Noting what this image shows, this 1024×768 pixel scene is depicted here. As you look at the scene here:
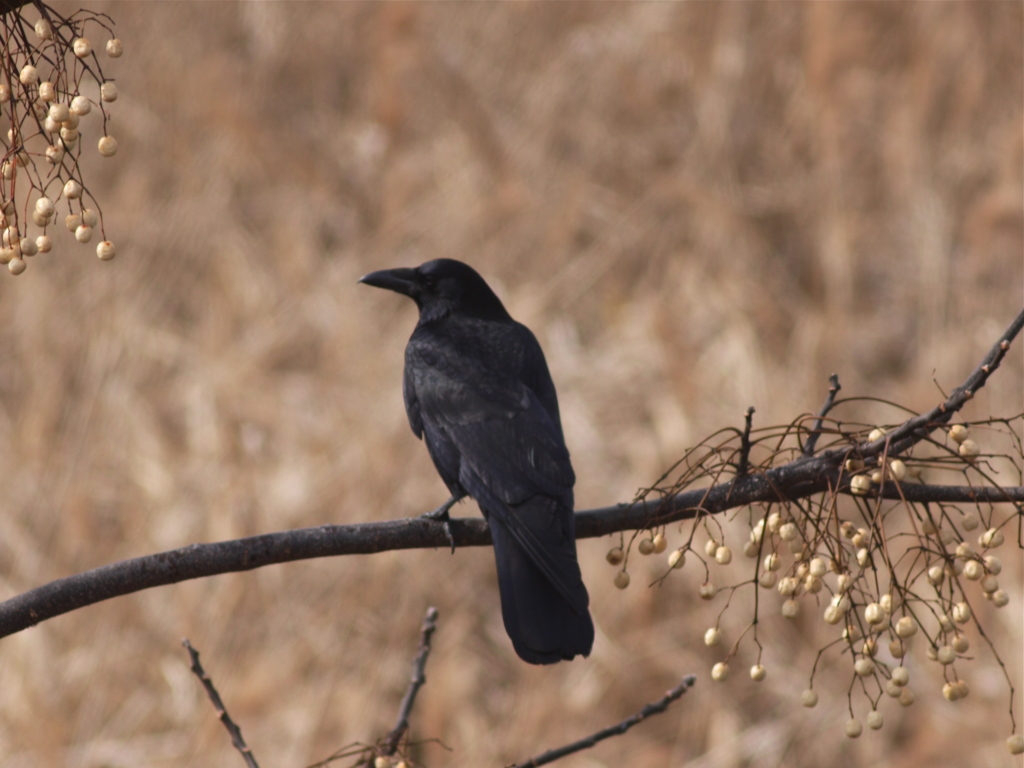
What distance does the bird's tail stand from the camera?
2662 mm

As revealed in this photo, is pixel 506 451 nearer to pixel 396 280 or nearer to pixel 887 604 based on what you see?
pixel 396 280

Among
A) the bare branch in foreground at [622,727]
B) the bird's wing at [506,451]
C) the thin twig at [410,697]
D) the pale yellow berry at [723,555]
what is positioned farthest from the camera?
the bird's wing at [506,451]

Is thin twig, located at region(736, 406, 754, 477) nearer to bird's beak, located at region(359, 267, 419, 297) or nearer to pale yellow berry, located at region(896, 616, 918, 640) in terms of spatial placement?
pale yellow berry, located at region(896, 616, 918, 640)

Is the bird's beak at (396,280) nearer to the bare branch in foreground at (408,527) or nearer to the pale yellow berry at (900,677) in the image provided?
the bare branch in foreground at (408,527)

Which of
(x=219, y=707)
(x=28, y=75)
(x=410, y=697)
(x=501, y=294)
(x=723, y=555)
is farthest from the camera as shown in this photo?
(x=501, y=294)

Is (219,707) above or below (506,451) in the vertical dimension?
below

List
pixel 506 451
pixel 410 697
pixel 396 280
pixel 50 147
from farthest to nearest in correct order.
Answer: pixel 396 280 < pixel 506 451 < pixel 410 697 < pixel 50 147

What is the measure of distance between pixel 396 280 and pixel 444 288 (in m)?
0.17

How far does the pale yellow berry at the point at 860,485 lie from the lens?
1994 millimetres

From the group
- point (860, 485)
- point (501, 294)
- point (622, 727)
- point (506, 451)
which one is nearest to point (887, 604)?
point (860, 485)

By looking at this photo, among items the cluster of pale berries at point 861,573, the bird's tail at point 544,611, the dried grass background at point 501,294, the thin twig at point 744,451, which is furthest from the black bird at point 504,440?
the dried grass background at point 501,294

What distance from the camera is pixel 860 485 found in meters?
2.00

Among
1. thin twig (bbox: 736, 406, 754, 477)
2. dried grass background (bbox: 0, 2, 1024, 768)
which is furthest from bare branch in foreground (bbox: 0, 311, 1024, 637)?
dried grass background (bbox: 0, 2, 1024, 768)

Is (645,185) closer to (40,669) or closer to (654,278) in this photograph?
(654,278)
